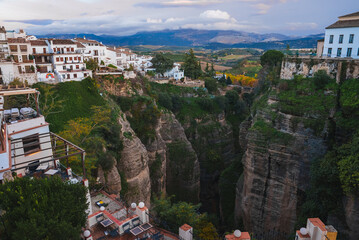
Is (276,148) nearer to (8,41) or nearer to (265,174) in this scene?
(265,174)

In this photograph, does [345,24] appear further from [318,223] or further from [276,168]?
[318,223]

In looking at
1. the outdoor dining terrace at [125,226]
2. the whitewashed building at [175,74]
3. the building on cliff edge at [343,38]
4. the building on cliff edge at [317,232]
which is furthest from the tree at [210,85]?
the building on cliff edge at [317,232]

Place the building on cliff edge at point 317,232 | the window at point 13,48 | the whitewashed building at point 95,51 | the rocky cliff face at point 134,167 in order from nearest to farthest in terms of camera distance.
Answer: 1. the building on cliff edge at point 317,232
2. the rocky cliff face at point 134,167
3. the window at point 13,48
4. the whitewashed building at point 95,51

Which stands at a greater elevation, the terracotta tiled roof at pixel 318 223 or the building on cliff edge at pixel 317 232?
the terracotta tiled roof at pixel 318 223

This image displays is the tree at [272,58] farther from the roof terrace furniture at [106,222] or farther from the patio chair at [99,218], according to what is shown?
the roof terrace furniture at [106,222]

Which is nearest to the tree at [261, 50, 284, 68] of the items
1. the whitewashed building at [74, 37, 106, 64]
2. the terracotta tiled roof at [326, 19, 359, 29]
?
the terracotta tiled roof at [326, 19, 359, 29]

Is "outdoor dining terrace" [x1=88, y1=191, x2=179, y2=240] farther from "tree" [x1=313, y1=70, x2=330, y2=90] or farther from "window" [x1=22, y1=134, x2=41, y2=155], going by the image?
"tree" [x1=313, y1=70, x2=330, y2=90]

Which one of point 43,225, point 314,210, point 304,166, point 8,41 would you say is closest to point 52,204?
point 43,225
